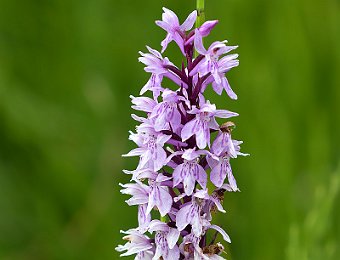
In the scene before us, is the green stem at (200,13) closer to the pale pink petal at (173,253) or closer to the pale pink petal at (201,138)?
the pale pink petal at (201,138)

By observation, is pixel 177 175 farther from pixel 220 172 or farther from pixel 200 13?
pixel 200 13

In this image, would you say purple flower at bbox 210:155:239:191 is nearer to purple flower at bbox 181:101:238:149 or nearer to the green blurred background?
purple flower at bbox 181:101:238:149
